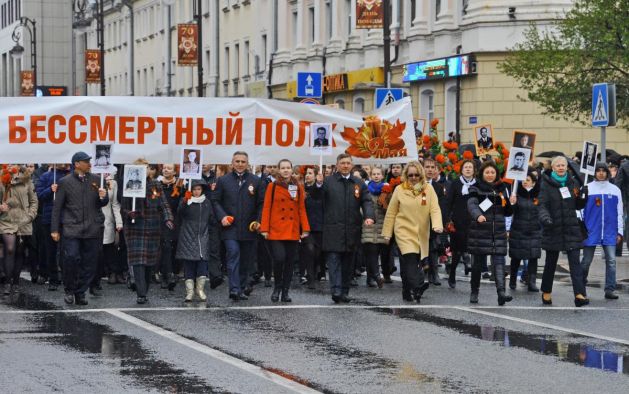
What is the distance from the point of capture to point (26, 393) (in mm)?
10922

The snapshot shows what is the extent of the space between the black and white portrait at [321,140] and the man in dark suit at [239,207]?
6.03ft

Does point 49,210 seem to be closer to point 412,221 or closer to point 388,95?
point 412,221

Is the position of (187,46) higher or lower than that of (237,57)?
lower

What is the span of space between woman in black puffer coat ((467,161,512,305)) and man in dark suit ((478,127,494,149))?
25.1 feet

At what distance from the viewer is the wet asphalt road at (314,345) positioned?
37.7 ft

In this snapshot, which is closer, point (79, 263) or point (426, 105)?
point (79, 263)

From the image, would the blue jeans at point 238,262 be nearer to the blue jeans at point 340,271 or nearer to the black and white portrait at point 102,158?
the blue jeans at point 340,271

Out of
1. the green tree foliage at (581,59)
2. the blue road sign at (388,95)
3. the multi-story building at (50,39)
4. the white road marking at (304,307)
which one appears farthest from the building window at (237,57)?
the multi-story building at (50,39)

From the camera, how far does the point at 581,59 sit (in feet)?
111

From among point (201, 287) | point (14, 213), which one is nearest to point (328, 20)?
point (14, 213)

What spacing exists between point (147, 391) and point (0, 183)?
9386 millimetres

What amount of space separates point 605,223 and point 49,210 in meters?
7.20

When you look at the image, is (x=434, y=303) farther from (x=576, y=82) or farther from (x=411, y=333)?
(x=576, y=82)

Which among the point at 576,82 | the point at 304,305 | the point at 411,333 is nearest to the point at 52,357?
the point at 411,333
